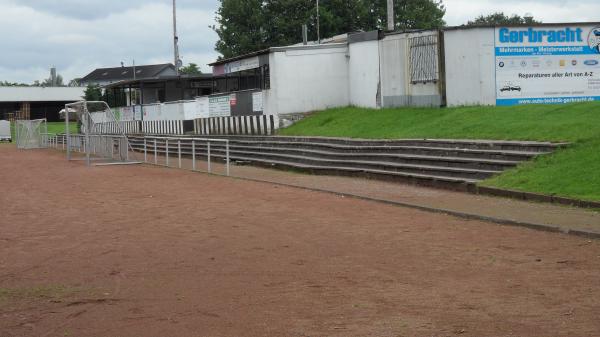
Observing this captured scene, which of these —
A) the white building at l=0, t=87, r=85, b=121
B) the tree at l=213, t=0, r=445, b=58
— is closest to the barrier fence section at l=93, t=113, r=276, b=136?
the tree at l=213, t=0, r=445, b=58

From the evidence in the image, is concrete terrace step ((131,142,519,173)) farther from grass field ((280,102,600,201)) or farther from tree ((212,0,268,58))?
tree ((212,0,268,58))

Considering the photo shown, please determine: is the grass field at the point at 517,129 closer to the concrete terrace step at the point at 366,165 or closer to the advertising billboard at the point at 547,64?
the concrete terrace step at the point at 366,165

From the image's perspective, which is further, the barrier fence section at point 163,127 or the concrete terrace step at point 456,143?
the barrier fence section at point 163,127

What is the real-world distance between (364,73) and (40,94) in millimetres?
66193

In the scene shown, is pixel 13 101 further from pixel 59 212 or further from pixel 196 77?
pixel 59 212

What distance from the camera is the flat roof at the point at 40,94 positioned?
86.4 m

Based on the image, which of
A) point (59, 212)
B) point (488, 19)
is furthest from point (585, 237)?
point (488, 19)

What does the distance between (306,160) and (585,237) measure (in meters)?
13.6

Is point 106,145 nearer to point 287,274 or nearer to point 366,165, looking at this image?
point 366,165

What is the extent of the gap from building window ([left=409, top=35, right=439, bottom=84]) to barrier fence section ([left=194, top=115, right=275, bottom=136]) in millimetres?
6947

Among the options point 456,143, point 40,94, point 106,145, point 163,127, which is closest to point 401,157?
point 456,143

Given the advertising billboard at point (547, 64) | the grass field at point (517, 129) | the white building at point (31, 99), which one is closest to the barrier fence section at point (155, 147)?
the grass field at point (517, 129)

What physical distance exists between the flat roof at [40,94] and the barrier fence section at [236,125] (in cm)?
5192

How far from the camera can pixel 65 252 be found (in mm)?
10398
